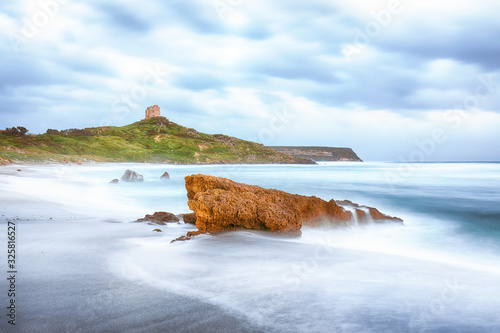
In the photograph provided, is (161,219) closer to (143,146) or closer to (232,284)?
(232,284)

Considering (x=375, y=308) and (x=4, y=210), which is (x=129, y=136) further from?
(x=375, y=308)

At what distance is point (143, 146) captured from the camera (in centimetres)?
9831

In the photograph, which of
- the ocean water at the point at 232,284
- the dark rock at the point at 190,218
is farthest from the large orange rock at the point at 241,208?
the dark rock at the point at 190,218

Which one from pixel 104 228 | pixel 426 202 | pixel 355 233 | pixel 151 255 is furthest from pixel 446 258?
pixel 426 202

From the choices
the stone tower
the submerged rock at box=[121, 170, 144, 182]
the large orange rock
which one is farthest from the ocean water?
the stone tower

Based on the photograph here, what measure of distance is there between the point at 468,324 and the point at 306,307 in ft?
5.97

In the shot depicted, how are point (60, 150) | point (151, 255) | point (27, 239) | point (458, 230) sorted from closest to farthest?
point (151, 255)
point (27, 239)
point (458, 230)
point (60, 150)

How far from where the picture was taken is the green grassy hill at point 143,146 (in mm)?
62416

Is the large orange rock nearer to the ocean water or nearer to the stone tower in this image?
the ocean water

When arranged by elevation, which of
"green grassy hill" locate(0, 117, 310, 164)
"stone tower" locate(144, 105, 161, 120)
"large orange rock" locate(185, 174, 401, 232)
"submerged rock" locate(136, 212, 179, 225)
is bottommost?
"submerged rock" locate(136, 212, 179, 225)

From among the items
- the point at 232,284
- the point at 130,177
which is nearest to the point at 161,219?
the point at 232,284

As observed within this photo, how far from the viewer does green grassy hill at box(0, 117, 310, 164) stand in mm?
62416

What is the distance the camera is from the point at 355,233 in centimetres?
909

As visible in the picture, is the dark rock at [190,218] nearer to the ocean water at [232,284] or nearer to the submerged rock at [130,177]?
the ocean water at [232,284]
